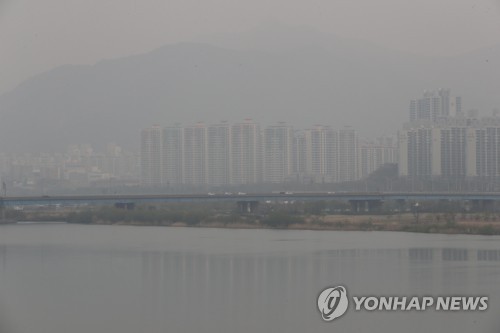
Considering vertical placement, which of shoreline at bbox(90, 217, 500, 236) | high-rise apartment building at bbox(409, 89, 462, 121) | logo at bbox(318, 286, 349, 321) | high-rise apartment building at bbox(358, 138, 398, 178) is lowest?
shoreline at bbox(90, 217, 500, 236)

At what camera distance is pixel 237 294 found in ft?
27.8

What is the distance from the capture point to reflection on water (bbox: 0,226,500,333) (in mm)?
7105

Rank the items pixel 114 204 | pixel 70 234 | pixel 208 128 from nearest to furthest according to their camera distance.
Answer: pixel 70 234, pixel 114 204, pixel 208 128

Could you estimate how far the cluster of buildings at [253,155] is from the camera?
125 ft

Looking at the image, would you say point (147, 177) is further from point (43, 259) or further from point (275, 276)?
point (275, 276)

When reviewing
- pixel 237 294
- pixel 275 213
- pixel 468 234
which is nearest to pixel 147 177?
pixel 275 213

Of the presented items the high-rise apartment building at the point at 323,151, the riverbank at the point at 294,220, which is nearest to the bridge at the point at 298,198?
the riverbank at the point at 294,220

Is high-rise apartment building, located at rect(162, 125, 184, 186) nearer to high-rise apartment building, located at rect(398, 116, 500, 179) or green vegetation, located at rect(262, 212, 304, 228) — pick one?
high-rise apartment building, located at rect(398, 116, 500, 179)

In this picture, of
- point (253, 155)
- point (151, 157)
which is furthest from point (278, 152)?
point (151, 157)

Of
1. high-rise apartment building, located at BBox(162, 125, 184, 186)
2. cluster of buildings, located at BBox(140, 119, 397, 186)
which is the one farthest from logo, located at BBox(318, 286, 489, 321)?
high-rise apartment building, located at BBox(162, 125, 184, 186)

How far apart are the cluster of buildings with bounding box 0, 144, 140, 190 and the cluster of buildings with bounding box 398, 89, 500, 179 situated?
1305 cm

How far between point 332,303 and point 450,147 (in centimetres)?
2757

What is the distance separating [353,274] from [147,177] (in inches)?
1246

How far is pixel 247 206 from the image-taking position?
22.2m
